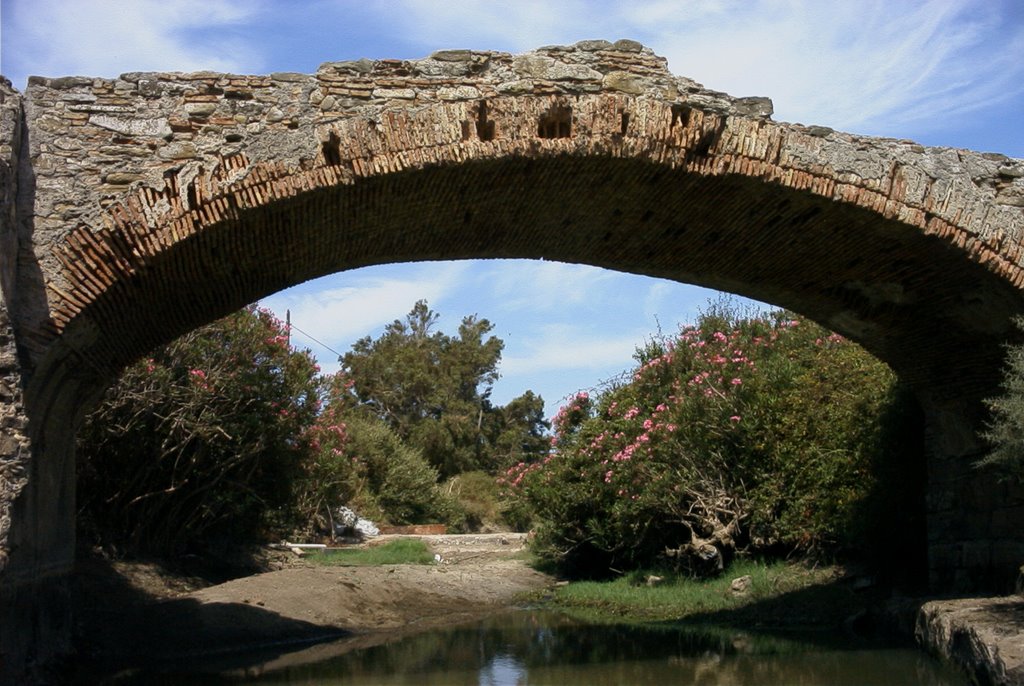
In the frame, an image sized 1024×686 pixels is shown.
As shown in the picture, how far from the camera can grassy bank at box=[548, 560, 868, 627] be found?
11.4m

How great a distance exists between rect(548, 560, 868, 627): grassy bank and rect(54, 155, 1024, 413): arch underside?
3.07m

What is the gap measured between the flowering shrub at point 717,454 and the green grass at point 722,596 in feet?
1.25

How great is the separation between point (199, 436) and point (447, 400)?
27.0 metres

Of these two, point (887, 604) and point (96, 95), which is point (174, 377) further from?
point (887, 604)

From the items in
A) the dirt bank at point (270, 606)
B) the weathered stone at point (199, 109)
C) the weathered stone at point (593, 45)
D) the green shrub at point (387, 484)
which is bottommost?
the dirt bank at point (270, 606)

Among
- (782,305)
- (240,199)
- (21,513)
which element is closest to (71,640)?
(21,513)

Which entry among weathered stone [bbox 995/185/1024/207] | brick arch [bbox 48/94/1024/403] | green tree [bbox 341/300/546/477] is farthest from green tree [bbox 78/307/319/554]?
green tree [bbox 341/300/546/477]

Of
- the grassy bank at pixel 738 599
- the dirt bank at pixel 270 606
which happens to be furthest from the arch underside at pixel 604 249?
the dirt bank at pixel 270 606

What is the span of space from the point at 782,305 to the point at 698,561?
5.67 metres

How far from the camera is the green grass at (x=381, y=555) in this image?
17.9 metres

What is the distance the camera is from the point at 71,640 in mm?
8648

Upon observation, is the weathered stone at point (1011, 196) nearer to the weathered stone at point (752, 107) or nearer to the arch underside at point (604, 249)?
the arch underside at point (604, 249)

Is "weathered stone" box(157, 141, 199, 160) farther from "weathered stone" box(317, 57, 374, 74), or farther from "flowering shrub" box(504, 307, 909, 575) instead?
"flowering shrub" box(504, 307, 909, 575)

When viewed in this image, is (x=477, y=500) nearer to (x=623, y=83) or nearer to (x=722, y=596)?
(x=722, y=596)
